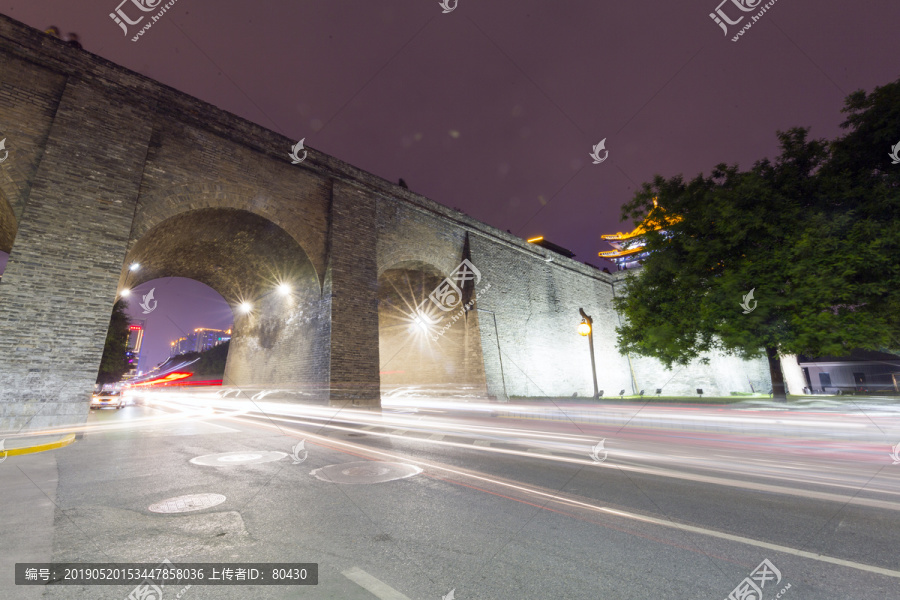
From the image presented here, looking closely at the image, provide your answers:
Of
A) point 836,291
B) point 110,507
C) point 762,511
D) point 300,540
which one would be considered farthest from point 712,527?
point 836,291

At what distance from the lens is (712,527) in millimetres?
3133

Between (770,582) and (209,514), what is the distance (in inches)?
157

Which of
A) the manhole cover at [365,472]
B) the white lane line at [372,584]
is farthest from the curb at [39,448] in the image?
the white lane line at [372,584]

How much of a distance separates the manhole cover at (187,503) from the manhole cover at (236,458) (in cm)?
163

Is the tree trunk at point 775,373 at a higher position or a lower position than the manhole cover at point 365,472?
higher

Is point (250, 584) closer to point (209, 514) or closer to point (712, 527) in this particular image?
point (209, 514)

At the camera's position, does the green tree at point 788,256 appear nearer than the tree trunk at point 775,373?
Yes

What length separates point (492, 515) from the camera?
341 cm

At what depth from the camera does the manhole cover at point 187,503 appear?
347cm

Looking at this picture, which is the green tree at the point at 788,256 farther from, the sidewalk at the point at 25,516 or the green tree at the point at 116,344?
the green tree at the point at 116,344

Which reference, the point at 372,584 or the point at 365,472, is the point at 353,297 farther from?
the point at 372,584

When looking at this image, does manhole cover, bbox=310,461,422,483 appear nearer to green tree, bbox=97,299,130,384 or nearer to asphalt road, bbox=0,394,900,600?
asphalt road, bbox=0,394,900,600

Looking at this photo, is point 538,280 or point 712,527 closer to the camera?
point 712,527

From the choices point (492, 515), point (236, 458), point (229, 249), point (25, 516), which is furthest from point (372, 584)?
point (229, 249)
